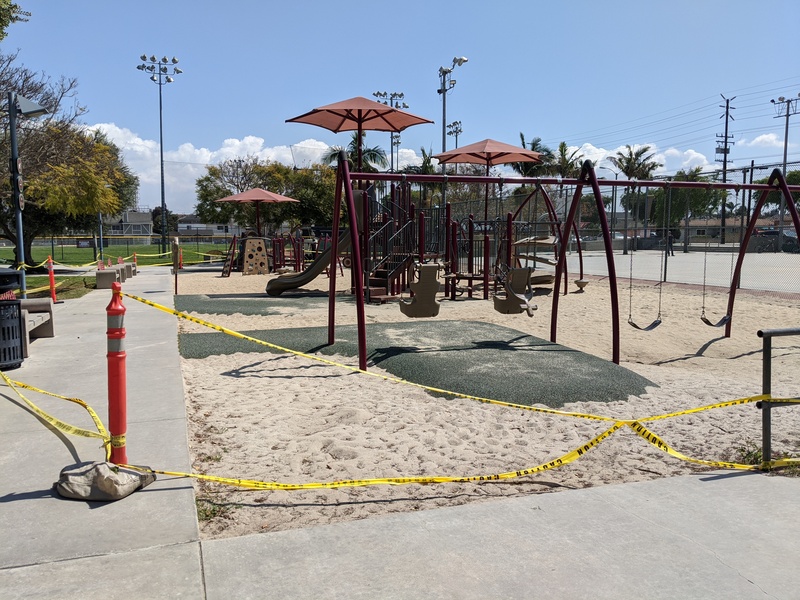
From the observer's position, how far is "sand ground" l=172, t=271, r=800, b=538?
3.91 metres

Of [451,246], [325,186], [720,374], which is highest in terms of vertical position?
[325,186]

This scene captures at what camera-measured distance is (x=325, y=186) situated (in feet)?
159

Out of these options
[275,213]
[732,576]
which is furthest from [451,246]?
[275,213]

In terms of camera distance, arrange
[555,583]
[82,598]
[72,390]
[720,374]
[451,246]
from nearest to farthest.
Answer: [82,598]
[555,583]
[72,390]
[720,374]
[451,246]

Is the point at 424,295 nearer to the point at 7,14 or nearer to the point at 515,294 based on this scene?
the point at 515,294

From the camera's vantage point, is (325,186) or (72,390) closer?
(72,390)

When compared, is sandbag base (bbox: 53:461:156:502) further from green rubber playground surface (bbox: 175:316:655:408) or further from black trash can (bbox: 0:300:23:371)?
black trash can (bbox: 0:300:23:371)

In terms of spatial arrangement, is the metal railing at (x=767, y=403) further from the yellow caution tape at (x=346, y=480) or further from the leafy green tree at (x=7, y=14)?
the leafy green tree at (x=7, y=14)

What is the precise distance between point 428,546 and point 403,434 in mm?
2025

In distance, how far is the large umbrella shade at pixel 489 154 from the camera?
1691 centimetres

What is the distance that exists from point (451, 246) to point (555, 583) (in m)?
12.8

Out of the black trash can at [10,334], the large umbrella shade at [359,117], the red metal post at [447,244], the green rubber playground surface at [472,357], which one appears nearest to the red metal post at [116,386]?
the green rubber playground surface at [472,357]

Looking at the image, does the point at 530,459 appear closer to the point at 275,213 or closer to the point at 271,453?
the point at 271,453

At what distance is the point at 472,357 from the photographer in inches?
317
